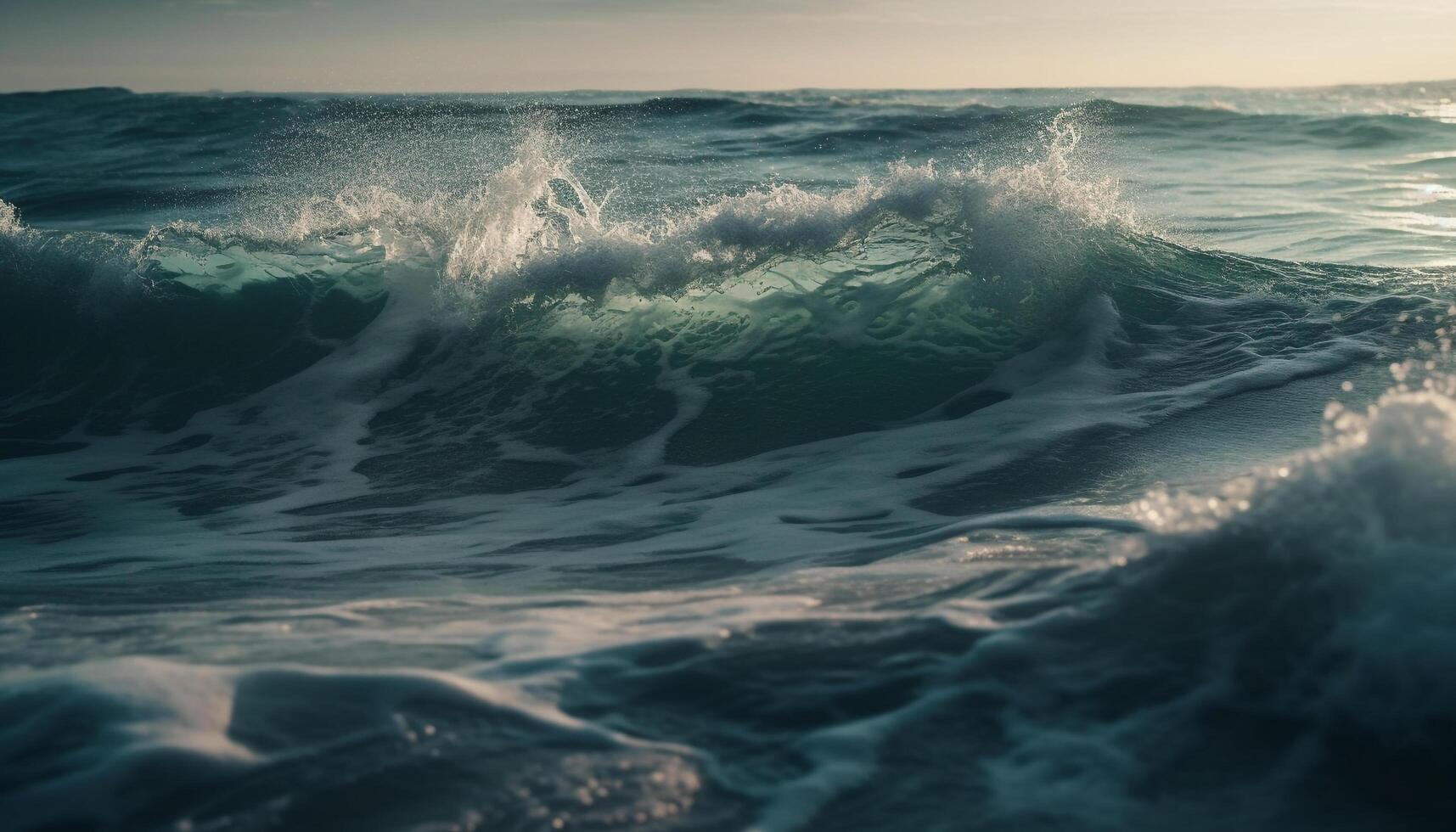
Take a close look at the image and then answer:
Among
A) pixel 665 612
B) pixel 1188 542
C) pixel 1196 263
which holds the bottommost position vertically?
pixel 665 612

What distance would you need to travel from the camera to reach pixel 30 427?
7.68 meters

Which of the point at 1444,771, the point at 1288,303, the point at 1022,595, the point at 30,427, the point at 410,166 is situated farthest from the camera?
the point at 410,166

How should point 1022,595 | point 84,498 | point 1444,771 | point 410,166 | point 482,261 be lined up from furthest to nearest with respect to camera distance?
point 410,166 → point 482,261 → point 84,498 → point 1022,595 → point 1444,771

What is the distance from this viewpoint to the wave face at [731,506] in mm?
2383

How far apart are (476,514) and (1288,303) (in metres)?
5.44

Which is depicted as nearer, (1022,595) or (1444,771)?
(1444,771)

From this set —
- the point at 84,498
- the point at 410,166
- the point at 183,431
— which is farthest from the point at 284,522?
the point at 410,166

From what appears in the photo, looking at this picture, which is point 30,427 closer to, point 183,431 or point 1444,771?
point 183,431

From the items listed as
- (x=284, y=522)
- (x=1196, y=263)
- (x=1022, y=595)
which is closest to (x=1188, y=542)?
(x=1022, y=595)

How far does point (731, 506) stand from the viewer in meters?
5.32

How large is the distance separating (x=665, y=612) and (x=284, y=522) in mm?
2887

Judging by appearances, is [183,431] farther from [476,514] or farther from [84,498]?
[476,514]

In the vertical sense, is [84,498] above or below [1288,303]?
below

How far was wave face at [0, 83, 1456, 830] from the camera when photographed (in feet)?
7.82
